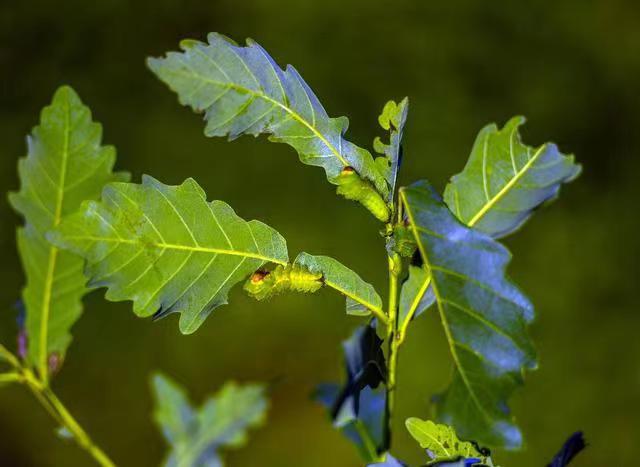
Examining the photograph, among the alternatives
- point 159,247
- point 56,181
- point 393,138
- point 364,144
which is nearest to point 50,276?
point 56,181

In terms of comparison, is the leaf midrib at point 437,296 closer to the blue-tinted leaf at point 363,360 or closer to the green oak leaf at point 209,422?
the blue-tinted leaf at point 363,360

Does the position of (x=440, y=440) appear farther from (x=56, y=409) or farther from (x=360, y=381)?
(x=56, y=409)

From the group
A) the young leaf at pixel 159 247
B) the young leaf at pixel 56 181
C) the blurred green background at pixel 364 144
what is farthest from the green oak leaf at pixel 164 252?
the blurred green background at pixel 364 144

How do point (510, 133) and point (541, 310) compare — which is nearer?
point (510, 133)

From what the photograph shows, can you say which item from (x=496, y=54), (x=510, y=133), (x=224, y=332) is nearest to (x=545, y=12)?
(x=496, y=54)

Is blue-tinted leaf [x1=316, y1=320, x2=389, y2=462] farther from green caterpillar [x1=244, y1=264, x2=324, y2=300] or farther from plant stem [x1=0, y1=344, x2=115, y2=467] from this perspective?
plant stem [x1=0, y1=344, x2=115, y2=467]

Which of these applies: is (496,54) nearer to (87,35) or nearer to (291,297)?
(291,297)
